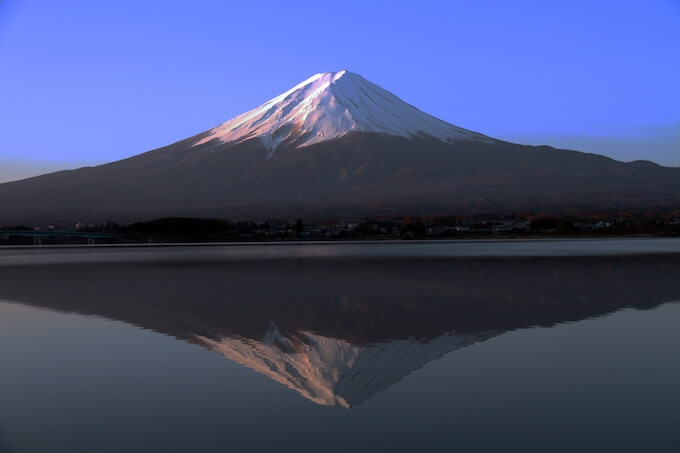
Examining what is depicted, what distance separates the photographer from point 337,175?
97375mm

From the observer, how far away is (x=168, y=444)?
4.71 m

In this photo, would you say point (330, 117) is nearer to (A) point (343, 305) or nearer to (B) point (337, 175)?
(B) point (337, 175)

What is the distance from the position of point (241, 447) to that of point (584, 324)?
19.0 ft

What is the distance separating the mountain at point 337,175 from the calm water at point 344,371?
6376 centimetres

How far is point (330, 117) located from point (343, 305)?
102 metres

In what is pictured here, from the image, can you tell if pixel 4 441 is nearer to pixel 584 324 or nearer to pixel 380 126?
→ pixel 584 324

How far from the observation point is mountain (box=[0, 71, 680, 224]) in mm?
80312

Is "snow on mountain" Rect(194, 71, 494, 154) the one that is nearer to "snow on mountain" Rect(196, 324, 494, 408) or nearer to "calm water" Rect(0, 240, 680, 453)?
"calm water" Rect(0, 240, 680, 453)

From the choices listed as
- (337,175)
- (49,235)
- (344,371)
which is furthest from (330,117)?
(344,371)

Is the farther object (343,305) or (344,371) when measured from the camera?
(343,305)

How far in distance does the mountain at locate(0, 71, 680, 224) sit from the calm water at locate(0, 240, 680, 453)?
63.8 m

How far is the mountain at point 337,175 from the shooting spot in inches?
3162

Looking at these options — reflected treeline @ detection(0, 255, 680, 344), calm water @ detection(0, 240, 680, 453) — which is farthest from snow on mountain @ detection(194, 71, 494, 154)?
calm water @ detection(0, 240, 680, 453)

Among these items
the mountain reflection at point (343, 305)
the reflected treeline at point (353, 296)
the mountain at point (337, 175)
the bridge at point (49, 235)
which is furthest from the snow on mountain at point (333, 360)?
the mountain at point (337, 175)
